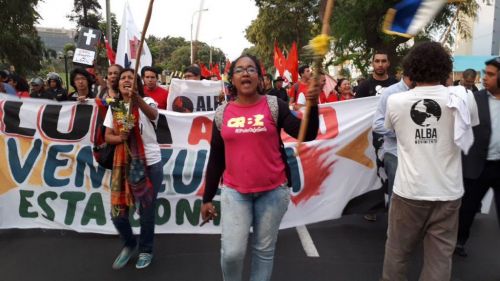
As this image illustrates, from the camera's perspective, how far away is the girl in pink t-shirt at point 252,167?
2629 millimetres

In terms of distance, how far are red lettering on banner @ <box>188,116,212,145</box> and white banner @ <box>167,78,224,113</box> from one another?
1.84m

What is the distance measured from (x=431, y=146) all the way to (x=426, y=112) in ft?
0.68

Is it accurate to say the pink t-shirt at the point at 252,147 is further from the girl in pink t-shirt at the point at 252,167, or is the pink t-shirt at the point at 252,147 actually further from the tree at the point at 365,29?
the tree at the point at 365,29

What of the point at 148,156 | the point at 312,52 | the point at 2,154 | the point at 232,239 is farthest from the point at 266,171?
the point at 2,154

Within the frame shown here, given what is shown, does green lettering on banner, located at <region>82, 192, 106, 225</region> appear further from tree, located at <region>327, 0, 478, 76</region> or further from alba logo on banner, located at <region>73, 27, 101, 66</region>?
tree, located at <region>327, 0, 478, 76</region>

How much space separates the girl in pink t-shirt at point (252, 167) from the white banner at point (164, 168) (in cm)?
196

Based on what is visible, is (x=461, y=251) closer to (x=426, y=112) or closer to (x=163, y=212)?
(x=426, y=112)

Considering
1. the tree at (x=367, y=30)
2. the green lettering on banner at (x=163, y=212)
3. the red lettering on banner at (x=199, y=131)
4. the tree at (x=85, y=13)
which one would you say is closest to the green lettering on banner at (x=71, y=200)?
the green lettering on banner at (x=163, y=212)

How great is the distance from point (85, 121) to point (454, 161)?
3.67 metres

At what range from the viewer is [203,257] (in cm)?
409

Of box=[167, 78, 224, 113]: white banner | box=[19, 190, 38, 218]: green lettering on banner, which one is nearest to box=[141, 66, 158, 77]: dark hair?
box=[167, 78, 224, 113]: white banner

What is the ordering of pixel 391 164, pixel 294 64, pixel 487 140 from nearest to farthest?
pixel 487 140 < pixel 391 164 < pixel 294 64

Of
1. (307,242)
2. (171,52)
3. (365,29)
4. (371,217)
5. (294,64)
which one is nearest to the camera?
(307,242)

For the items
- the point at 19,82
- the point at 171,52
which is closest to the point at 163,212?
the point at 19,82
